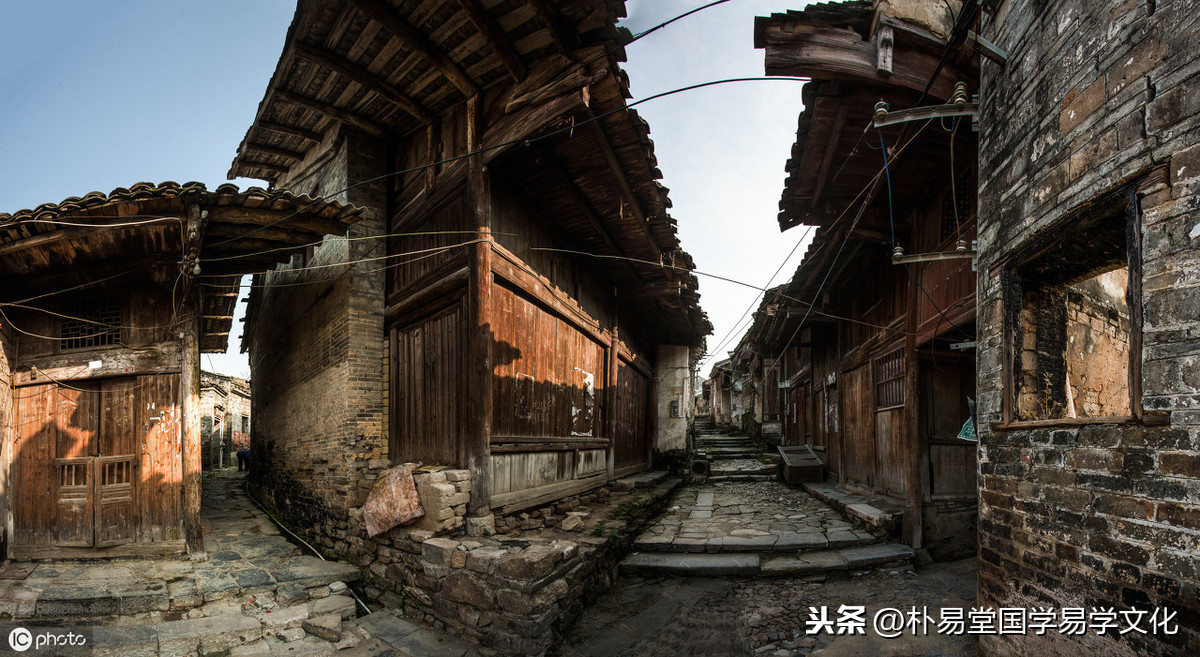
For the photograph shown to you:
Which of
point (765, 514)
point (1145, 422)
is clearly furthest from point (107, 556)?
point (1145, 422)

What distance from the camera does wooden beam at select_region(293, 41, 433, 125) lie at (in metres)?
5.90

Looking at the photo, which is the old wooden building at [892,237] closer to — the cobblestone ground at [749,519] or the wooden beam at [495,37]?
the cobblestone ground at [749,519]

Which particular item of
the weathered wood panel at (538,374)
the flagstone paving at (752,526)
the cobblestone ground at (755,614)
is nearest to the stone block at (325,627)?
the cobblestone ground at (755,614)

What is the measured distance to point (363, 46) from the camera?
5852mm

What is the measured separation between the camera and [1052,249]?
3.73m

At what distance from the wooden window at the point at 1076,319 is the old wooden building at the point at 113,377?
22.0 ft

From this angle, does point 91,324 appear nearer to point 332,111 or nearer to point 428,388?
point 332,111

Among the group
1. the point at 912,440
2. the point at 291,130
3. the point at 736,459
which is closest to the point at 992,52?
the point at 912,440

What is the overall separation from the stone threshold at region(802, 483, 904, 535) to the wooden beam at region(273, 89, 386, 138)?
28.2 ft

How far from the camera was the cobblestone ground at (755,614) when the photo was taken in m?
4.62

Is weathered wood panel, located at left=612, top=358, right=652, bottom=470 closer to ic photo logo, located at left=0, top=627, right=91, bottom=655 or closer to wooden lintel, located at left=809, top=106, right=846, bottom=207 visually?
wooden lintel, located at left=809, top=106, right=846, bottom=207

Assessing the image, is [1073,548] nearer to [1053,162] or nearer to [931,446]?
[1053,162]

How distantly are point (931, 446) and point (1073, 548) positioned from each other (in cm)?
379

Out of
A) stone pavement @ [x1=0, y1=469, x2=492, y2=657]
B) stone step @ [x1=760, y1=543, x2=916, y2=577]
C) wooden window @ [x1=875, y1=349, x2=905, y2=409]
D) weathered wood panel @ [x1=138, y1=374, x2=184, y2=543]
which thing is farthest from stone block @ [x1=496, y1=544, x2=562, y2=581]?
wooden window @ [x1=875, y1=349, x2=905, y2=409]
